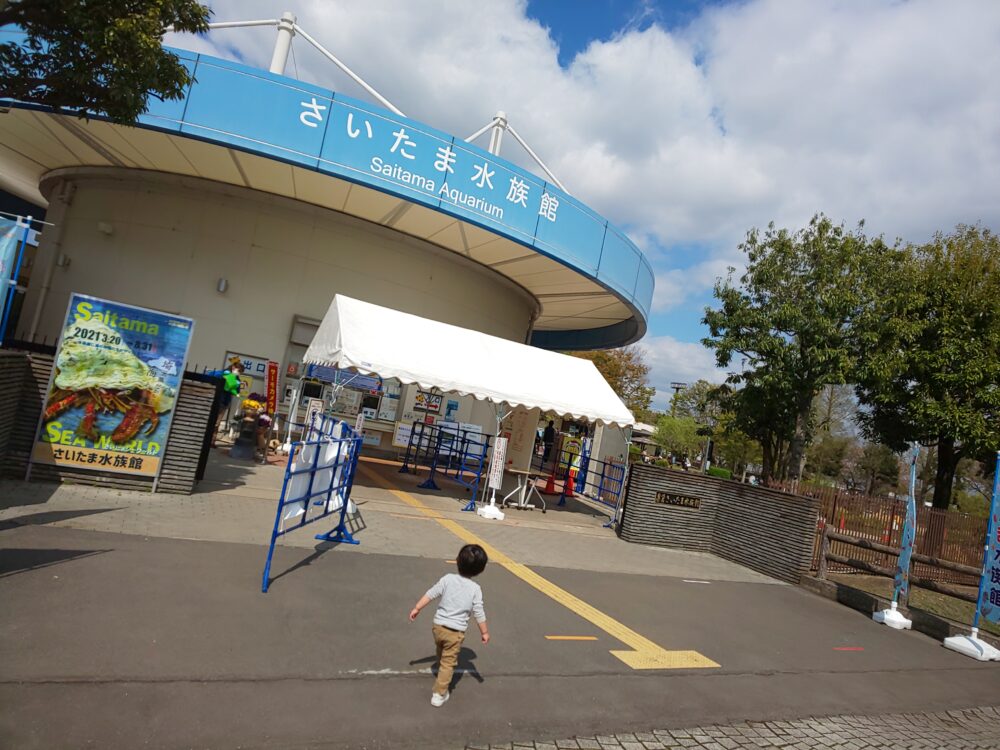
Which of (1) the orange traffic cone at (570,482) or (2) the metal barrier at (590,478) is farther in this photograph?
(1) the orange traffic cone at (570,482)

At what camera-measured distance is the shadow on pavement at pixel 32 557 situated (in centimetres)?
473

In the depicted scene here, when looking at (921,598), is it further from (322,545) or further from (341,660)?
(341,660)

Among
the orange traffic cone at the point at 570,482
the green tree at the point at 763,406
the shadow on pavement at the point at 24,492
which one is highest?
the green tree at the point at 763,406

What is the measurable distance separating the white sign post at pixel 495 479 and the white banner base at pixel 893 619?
6.07 m

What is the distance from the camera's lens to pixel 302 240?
1712cm

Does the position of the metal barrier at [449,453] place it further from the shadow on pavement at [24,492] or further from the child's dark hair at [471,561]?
the child's dark hair at [471,561]

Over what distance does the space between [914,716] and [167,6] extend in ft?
33.2

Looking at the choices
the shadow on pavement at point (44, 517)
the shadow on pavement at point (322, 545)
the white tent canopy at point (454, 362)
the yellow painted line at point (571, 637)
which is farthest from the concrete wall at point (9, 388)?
the yellow painted line at point (571, 637)

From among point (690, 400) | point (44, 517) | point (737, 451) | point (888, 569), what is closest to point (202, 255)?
point (44, 517)

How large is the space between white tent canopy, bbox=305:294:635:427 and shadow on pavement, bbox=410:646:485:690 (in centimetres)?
647

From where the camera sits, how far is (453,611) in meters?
3.87

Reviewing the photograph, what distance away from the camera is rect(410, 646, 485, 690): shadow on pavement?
4257mm

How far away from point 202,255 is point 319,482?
12519mm

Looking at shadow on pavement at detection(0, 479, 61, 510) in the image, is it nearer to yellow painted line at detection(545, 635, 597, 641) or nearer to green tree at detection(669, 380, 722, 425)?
yellow painted line at detection(545, 635, 597, 641)
